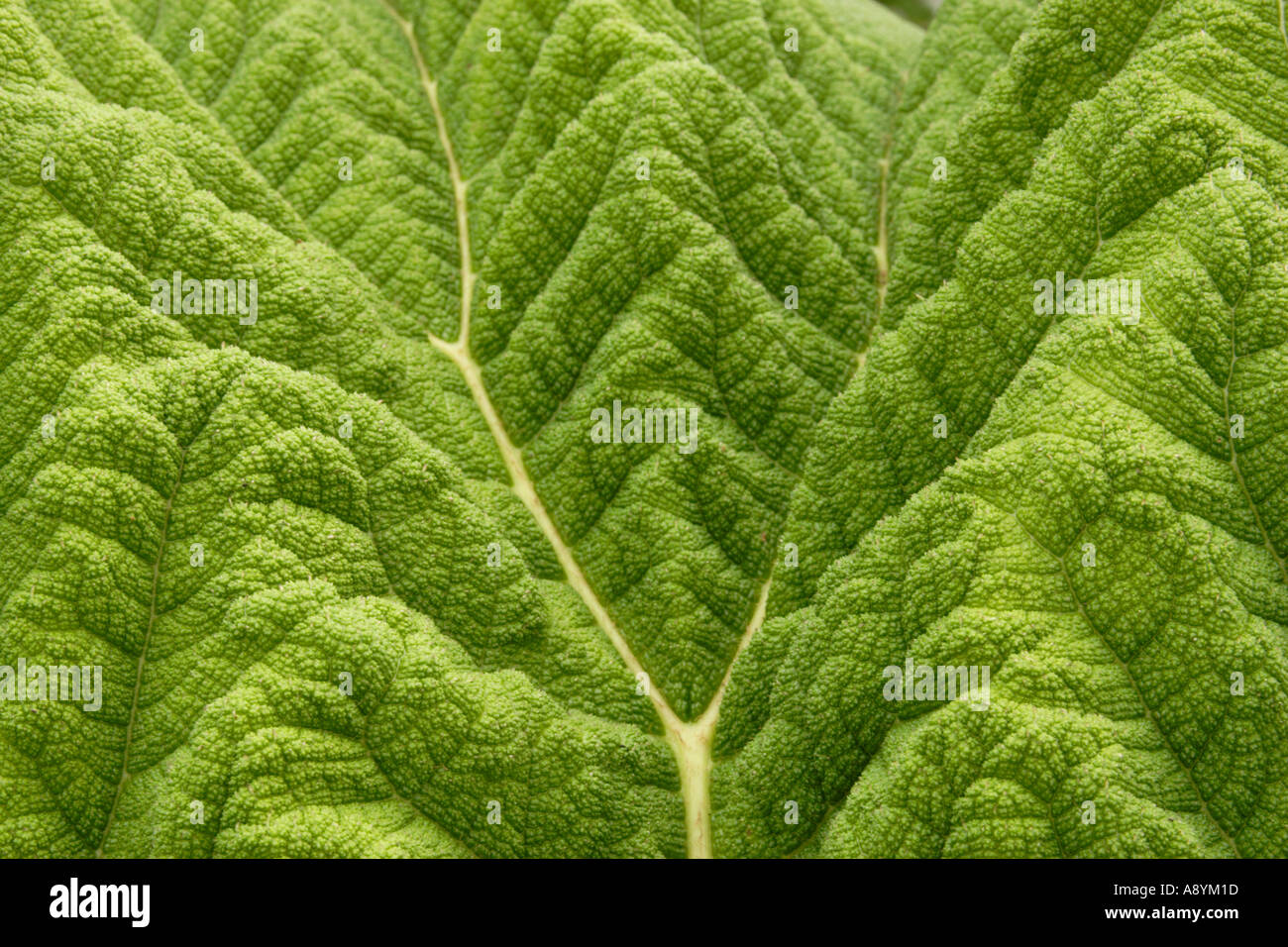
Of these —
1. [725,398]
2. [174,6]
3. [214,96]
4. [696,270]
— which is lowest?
[725,398]

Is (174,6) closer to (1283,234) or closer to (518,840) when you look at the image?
(518,840)

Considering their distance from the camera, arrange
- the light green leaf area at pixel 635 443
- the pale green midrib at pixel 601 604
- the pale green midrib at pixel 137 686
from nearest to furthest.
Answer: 1. the light green leaf area at pixel 635 443
2. the pale green midrib at pixel 137 686
3. the pale green midrib at pixel 601 604

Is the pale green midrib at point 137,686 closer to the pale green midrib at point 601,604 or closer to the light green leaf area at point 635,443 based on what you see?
the light green leaf area at point 635,443

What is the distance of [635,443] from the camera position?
730cm

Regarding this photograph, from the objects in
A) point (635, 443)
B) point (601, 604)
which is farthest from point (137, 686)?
point (635, 443)

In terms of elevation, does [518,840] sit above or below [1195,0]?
below

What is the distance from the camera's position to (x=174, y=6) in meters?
8.11

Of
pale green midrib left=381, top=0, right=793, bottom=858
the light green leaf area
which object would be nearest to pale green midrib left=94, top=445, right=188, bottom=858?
the light green leaf area

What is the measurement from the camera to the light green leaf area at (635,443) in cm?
591

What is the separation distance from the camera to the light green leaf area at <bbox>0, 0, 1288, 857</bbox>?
5910 millimetres

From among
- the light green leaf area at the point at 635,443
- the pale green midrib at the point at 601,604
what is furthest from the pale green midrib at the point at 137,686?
the pale green midrib at the point at 601,604

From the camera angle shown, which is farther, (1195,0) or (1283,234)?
(1195,0)
